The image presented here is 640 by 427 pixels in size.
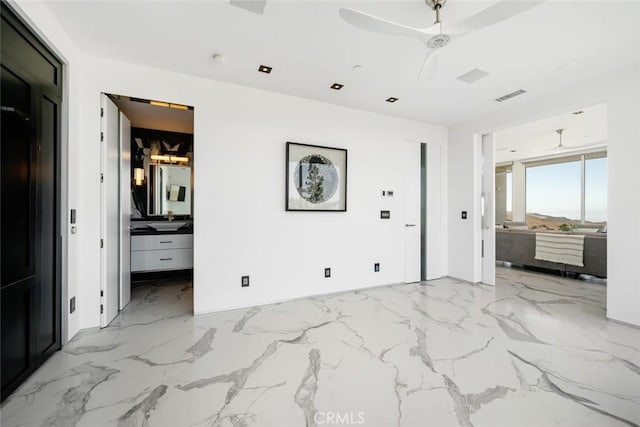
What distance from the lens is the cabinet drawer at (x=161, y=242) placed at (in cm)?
379

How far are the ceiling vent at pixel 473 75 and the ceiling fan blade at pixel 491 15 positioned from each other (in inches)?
51.1

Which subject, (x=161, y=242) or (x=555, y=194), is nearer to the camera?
(x=161, y=242)

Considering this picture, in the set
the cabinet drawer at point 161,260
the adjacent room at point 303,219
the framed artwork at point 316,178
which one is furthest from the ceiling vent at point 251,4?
the cabinet drawer at point 161,260

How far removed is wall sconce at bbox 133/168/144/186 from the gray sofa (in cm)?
645

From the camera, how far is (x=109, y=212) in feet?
8.64

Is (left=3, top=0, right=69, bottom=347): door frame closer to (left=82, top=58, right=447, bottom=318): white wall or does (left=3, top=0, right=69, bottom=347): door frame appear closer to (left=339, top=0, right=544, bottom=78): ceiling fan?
(left=82, top=58, right=447, bottom=318): white wall

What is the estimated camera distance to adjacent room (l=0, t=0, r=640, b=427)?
1.61 m

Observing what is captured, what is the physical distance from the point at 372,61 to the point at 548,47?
4.79 feet

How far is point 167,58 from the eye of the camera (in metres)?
2.51

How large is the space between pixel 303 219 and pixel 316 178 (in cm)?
54

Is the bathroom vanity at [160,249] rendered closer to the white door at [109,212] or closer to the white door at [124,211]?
the white door at [124,211]

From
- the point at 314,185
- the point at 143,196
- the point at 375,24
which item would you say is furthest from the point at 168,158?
the point at 375,24

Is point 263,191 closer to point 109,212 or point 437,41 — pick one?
point 109,212

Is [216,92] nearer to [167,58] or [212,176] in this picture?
[167,58]
